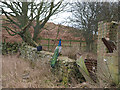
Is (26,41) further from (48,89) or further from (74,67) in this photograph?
(48,89)

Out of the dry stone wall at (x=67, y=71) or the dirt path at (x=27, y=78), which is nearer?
the dirt path at (x=27, y=78)

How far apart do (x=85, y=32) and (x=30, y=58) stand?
424cm

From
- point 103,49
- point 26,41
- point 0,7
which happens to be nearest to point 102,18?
point 103,49

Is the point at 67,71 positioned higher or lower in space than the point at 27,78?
higher

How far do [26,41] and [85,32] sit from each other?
14.0 ft

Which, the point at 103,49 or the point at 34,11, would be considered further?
the point at 34,11

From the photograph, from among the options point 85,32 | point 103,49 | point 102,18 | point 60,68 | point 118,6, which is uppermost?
point 118,6

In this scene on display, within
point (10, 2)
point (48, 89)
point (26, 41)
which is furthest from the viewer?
point (26, 41)

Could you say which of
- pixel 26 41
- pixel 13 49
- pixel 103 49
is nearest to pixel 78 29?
pixel 26 41

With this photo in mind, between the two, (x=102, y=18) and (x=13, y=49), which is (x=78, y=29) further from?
(x=13, y=49)

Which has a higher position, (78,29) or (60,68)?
(78,29)

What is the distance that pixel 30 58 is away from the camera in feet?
23.9

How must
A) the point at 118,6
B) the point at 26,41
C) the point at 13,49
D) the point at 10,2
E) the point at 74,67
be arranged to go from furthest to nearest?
1. the point at 13,49
2. the point at 26,41
3. the point at 10,2
4. the point at 118,6
5. the point at 74,67

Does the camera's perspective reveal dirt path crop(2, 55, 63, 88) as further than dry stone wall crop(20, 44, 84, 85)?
No
